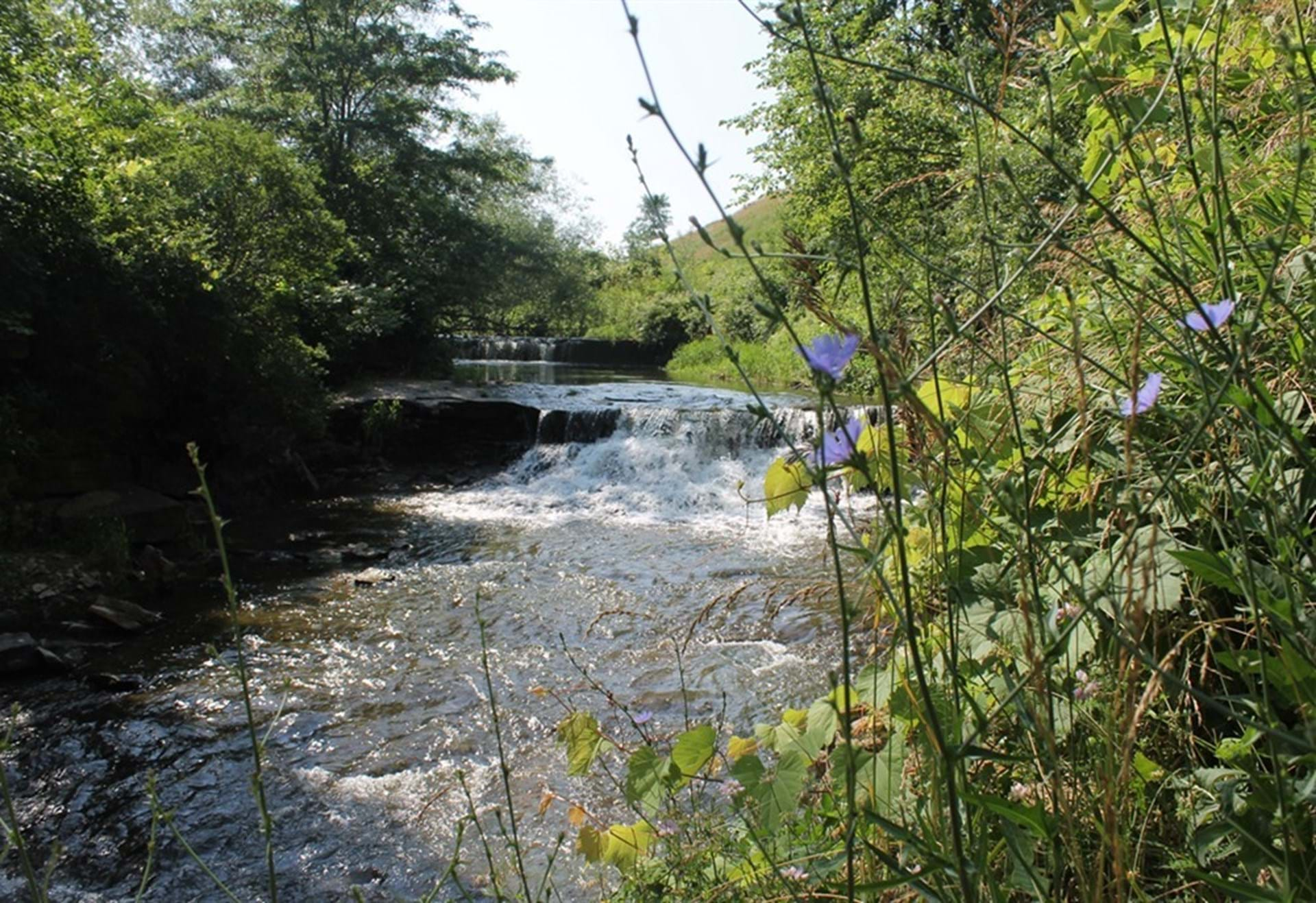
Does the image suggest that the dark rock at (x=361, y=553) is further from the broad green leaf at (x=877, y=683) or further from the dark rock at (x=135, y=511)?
the broad green leaf at (x=877, y=683)

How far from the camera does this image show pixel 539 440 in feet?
45.3

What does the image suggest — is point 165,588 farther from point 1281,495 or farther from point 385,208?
point 385,208

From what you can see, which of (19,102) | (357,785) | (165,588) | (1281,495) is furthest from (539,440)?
(1281,495)

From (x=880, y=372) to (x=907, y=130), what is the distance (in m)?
14.0

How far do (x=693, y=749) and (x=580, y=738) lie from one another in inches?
11.0

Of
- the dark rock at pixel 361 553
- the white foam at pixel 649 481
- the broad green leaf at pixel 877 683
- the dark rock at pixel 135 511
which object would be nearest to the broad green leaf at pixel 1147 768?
the broad green leaf at pixel 877 683

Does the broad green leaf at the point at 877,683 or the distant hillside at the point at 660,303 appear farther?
the distant hillside at the point at 660,303

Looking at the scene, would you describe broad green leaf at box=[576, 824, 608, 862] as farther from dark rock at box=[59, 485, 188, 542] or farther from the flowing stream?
dark rock at box=[59, 485, 188, 542]

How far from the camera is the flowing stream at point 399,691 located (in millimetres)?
3713

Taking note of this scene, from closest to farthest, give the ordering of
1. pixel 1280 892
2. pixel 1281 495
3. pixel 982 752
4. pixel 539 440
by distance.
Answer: pixel 982 752 < pixel 1280 892 < pixel 1281 495 < pixel 539 440

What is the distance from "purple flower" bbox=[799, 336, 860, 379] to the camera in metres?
0.61

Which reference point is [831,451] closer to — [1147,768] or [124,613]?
[1147,768]

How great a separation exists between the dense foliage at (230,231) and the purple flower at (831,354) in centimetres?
812

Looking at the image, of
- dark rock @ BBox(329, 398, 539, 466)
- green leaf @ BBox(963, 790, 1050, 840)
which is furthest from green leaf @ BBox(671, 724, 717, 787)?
dark rock @ BBox(329, 398, 539, 466)
